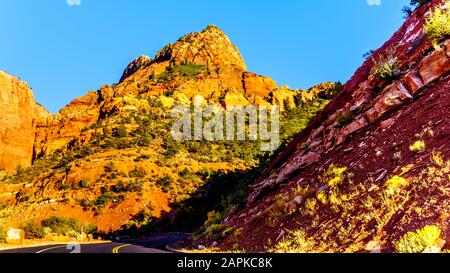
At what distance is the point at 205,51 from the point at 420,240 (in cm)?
11519

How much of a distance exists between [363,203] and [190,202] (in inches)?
1500

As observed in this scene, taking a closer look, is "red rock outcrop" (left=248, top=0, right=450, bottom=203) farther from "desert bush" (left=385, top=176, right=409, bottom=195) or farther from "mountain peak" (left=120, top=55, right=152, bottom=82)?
"mountain peak" (left=120, top=55, right=152, bottom=82)

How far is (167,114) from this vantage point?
245 feet

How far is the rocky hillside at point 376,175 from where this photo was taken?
24.1ft

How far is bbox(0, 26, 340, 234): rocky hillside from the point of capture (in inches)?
1677

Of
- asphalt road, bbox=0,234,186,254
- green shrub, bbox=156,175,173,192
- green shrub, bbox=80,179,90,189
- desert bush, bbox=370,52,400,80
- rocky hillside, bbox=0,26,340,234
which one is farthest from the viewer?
green shrub, bbox=156,175,173,192

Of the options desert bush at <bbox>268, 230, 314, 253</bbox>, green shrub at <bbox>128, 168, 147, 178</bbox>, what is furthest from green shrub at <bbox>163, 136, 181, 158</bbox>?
desert bush at <bbox>268, 230, 314, 253</bbox>

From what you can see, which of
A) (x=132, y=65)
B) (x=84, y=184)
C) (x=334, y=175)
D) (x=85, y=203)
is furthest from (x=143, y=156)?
(x=132, y=65)

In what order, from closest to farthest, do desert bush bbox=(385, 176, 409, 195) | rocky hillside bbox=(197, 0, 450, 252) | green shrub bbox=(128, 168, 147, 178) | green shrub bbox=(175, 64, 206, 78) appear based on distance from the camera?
rocky hillside bbox=(197, 0, 450, 252) → desert bush bbox=(385, 176, 409, 195) → green shrub bbox=(128, 168, 147, 178) → green shrub bbox=(175, 64, 206, 78)

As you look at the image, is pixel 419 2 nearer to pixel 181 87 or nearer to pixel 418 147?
pixel 418 147

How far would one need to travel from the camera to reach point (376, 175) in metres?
9.75

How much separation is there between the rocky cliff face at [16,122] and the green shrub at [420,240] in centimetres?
8668

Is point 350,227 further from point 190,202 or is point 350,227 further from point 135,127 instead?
point 135,127

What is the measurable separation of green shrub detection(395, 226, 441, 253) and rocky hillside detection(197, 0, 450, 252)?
0.7 inches
